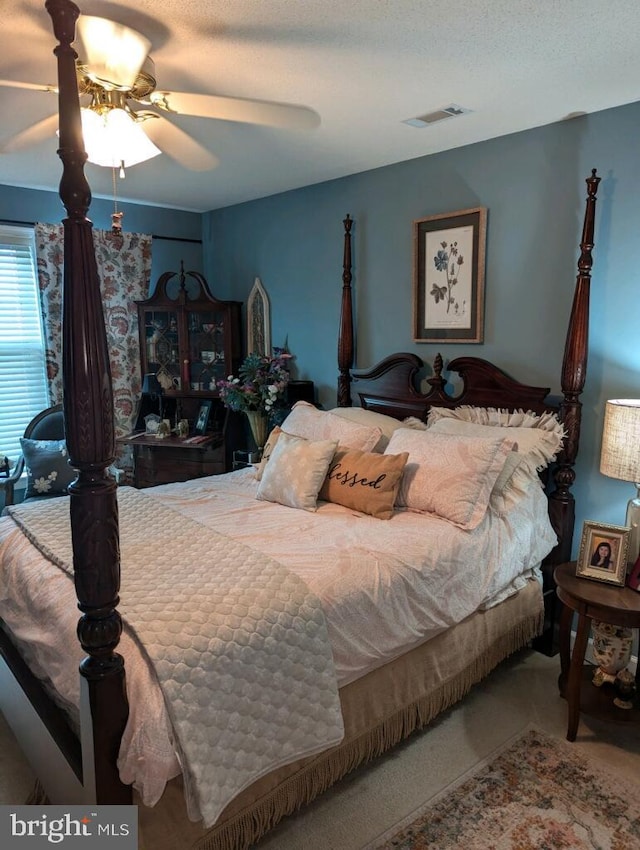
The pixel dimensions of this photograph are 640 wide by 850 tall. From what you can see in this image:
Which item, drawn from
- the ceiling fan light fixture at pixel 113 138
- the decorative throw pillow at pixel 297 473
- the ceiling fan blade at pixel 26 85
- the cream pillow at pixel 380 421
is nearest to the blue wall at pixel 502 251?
the cream pillow at pixel 380 421

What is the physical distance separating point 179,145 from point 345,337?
4.68ft

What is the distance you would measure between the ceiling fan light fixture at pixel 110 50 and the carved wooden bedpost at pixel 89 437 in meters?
0.66

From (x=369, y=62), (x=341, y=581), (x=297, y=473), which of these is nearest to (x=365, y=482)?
(x=297, y=473)

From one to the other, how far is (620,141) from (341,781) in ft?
9.13

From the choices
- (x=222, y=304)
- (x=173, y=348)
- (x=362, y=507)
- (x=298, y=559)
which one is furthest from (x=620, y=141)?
(x=173, y=348)

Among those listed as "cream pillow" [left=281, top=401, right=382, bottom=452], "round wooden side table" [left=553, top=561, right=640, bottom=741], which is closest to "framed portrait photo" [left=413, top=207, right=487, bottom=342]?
"cream pillow" [left=281, top=401, right=382, bottom=452]

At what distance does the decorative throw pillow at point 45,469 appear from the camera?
3.49 meters

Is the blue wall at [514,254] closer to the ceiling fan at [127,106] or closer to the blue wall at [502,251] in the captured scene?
the blue wall at [502,251]

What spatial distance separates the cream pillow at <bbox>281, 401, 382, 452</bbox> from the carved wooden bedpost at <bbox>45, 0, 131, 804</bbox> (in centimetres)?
173

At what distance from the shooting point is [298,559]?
1976mm

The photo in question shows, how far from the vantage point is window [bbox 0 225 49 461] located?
382 centimetres

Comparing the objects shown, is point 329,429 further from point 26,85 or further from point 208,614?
point 26,85

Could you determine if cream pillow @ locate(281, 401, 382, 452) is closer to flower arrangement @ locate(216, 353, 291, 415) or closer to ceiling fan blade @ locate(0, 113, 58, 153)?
flower arrangement @ locate(216, 353, 291, 415)

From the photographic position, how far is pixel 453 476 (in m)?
2.38
